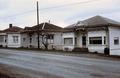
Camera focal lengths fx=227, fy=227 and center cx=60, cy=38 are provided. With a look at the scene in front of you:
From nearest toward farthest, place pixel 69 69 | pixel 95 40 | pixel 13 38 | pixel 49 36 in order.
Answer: pixel 69 69
pixel 95 40
pixel 49 36
pixel 13 38

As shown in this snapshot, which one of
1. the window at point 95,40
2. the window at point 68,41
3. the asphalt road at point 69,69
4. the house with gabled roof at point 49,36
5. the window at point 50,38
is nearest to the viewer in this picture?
the asphalt road at point 69,69

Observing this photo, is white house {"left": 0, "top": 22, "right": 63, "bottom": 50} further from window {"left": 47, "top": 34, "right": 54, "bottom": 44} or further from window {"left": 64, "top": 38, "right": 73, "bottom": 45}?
window {"left": 64, "top": 38, "right": 73, "bottom": 45}

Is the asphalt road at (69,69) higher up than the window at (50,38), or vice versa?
the window at (50,38)

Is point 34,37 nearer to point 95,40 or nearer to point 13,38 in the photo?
point 13,38

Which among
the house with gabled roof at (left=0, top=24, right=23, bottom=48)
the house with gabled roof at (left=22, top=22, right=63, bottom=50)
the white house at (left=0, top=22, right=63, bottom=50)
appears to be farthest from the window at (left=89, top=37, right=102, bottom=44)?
the house with gabled roof at (left=0, top=24, right=23, bottom=48)

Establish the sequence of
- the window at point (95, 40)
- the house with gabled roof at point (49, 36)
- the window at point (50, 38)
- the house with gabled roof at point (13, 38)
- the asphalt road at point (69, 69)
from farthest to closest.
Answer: the house with gabled roof at point (13, 38) < the window at point (50, 38) < the house with gabled roof at point (49, 36) < the window at point (95, 40) < the asphalt road at point (69, 69)

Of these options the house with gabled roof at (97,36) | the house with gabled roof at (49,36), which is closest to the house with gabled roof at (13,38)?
the house with gabled roof at (49,36)

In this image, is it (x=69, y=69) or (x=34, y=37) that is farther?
(x=34, y=37)

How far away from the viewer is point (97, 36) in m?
38.2

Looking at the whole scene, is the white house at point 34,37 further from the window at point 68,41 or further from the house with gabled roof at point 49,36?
the window at point 68,41

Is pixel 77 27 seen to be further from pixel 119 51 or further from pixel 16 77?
pixel 16 77

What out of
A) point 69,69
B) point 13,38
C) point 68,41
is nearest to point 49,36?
point 68,41

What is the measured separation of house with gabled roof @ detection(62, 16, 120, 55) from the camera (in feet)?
122

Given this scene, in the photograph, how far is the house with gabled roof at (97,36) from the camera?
37.1m
